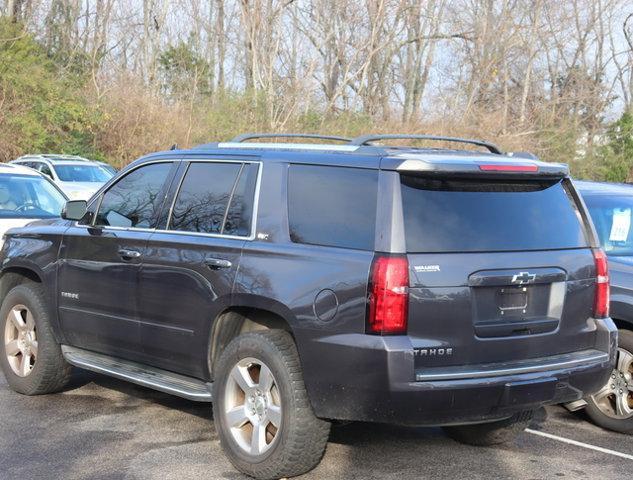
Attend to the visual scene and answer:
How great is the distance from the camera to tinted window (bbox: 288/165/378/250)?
198 inches

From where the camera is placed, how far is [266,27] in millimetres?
35469

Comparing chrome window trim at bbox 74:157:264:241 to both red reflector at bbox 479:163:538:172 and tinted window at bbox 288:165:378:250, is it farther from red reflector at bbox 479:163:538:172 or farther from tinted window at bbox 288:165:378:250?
red reflector at bbox 479:163:538:172

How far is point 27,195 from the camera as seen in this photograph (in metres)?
11.0

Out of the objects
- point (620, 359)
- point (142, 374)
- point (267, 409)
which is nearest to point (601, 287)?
point (620, 359)

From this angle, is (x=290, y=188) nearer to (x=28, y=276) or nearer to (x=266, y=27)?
(x=28, y=276)

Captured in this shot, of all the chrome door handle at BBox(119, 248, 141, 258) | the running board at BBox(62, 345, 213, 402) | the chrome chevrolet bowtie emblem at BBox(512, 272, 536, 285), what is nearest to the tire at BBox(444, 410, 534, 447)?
the chrome chevrolet bowtie emblem at BBox(512, 272, 536, 285)

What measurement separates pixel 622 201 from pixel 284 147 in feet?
10.3

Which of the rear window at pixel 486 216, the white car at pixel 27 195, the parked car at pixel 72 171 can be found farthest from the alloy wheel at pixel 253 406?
the parked car at pixel 72 171

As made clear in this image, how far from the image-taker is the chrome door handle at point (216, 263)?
5621mm

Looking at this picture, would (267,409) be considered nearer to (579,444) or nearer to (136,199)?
(136,199)

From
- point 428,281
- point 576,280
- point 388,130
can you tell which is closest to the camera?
point 428,281

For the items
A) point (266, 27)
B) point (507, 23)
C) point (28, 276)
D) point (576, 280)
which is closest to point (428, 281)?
point (576, 280)

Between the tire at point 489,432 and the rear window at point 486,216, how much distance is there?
1.24 m

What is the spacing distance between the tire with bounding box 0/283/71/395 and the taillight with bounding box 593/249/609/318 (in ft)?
12.8
